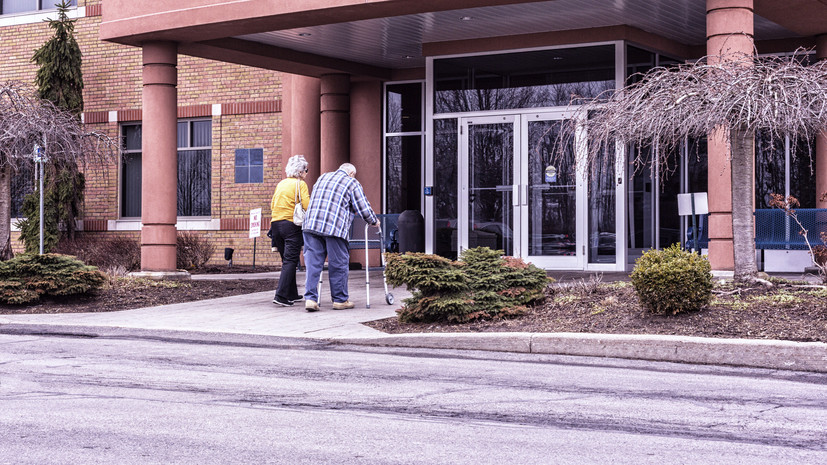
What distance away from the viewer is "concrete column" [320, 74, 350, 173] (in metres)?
20.2

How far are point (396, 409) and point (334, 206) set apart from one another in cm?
582

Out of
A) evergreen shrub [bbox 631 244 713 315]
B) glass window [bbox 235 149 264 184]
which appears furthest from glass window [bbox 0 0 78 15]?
evergreen shrub [bbox 631 244 713 315]

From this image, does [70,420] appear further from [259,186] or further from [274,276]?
[259,186]

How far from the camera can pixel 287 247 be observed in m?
12.6

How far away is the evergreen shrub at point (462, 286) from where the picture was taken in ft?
33.9

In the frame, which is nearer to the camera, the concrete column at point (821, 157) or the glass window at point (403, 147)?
the concrete column at point (821, 157)

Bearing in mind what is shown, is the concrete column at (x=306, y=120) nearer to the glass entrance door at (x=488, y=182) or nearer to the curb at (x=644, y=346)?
the glass entrance door at (x=488, y=182)

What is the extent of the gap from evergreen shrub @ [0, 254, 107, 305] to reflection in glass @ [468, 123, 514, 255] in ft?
22.6

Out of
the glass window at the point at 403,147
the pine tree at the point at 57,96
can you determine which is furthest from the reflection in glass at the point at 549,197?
the pine tree at the point at 57,96

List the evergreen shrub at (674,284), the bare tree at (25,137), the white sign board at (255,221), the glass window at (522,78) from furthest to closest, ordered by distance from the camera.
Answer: the white sign board at (255,221) < the glass window at (522,78) < the bare tree at (25,137) < the evergreen shrub at (674,284)

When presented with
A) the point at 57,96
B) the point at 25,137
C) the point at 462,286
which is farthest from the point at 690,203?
the point at 57,96

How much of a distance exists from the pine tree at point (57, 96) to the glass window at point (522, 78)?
29.5 feet

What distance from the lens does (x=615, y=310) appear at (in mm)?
10078

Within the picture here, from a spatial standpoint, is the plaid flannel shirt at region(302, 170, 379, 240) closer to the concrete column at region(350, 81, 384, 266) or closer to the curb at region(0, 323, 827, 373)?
the curb at region(0, 323, 827, 373)
